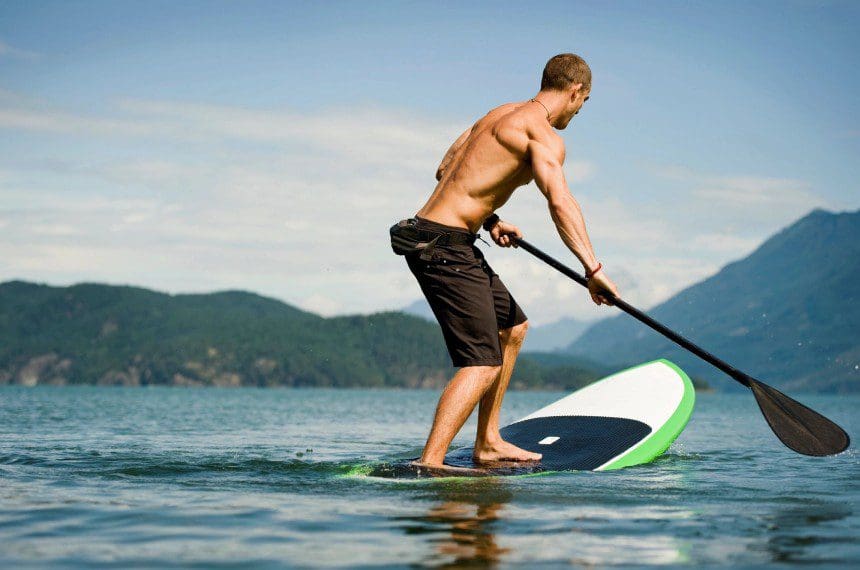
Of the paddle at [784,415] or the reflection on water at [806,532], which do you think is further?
the paddle at [784,415]

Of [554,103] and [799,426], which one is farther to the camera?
[799,426]

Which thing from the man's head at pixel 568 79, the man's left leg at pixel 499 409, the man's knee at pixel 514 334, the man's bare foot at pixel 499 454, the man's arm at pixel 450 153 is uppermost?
the man's head at pixel 568 79

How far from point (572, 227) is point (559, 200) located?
189mm

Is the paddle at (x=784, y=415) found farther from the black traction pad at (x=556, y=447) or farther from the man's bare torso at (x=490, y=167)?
the black traction pad at (x=556, y=447)

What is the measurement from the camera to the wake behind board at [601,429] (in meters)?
6.95

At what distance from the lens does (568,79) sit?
261 inches

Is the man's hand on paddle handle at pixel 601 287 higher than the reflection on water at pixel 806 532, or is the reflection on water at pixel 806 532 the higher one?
the man's hand on paddle handle at pixel 601 287

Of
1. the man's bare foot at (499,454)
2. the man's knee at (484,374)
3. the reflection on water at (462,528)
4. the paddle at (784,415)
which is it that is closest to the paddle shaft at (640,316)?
the paddle at (784,415)

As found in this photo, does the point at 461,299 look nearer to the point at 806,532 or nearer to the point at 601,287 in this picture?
the point at 601,287

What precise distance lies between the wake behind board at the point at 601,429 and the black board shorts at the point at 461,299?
0.78 metres

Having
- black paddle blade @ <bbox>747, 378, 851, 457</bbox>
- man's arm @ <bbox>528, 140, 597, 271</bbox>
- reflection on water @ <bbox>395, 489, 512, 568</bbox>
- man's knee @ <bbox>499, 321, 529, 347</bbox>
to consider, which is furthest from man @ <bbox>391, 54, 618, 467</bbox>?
black paddle blade @ <bbox>747, 378, 851, 457</bbox>

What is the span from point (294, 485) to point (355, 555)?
236 cm

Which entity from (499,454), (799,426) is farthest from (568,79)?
(799,426)

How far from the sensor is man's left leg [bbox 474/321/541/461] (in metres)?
6.98
